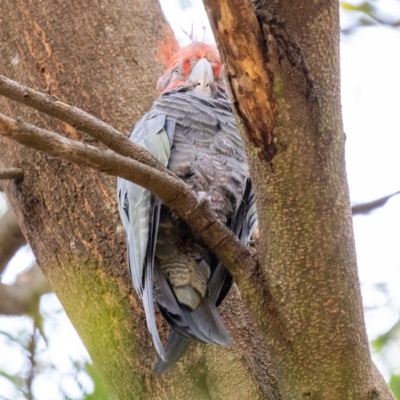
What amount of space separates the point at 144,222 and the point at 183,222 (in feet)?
0.72

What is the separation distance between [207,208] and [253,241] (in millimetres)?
829

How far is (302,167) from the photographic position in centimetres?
158

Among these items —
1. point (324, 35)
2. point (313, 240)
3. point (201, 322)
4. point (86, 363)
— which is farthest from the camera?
point (86, 363)

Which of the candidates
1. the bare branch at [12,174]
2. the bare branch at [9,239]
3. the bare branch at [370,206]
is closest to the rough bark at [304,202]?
the bare branch at [12,174]

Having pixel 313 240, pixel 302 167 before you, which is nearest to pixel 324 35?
pixel 302 167

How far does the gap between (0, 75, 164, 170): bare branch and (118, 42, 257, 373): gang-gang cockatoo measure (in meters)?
0.26

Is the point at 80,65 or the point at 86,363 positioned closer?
the point at 80,65

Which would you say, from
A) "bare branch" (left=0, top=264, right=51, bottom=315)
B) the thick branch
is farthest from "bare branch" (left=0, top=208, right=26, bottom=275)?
the thick branch

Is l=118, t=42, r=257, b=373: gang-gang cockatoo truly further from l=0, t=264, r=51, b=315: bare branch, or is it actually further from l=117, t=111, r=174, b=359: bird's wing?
l=0, t=264, r=51, b=315: bare branch

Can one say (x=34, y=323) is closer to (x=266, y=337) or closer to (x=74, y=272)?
(x=74, y=272)

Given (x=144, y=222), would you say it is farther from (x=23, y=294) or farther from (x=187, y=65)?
(x=187, y=65)

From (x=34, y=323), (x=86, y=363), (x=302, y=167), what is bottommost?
(x=302, y=167)

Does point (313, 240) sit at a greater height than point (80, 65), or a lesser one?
lesser

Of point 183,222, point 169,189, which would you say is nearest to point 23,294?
point 183,222
